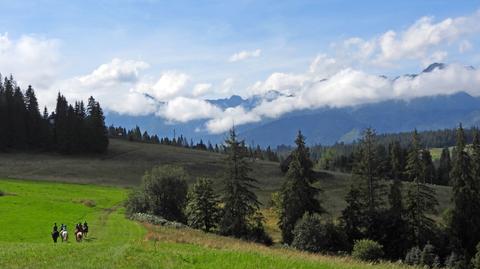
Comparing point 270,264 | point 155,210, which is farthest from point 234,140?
point 270,264

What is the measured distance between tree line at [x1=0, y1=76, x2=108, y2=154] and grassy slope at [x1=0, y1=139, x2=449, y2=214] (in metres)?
5.66

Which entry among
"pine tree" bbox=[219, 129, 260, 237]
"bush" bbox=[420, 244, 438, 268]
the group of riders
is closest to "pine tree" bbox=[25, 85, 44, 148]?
"pine tree" bbox=[219, 129, 260, 237]

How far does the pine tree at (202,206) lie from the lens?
73.6 metres

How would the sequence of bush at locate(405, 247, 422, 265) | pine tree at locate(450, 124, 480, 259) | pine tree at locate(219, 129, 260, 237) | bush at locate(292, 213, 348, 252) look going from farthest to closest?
pine tree at locate(450, 124, 480, 259), pine tree at locate(219, 129, 260, 237), bush at locate(405, 247, 422, 265), bush at locate(292, 213, 348, 252)

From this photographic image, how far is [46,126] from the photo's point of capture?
15462 centimetres

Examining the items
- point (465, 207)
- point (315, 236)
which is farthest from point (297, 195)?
point (465, 207)

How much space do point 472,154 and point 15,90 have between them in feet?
420

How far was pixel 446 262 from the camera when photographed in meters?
68.2

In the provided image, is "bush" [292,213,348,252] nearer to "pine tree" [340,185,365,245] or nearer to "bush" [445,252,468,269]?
"pine tree" [340,185,365,245]

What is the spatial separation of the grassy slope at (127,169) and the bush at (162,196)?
120 ft

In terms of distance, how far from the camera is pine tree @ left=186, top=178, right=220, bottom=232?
242ft

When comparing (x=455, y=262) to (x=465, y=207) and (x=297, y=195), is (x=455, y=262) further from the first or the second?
(x=297, y=195)

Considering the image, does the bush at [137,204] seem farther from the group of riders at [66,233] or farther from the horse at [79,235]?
the horse at [79,235]

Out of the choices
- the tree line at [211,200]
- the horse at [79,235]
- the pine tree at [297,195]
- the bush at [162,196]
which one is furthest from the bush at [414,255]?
the horse at [79,235]
